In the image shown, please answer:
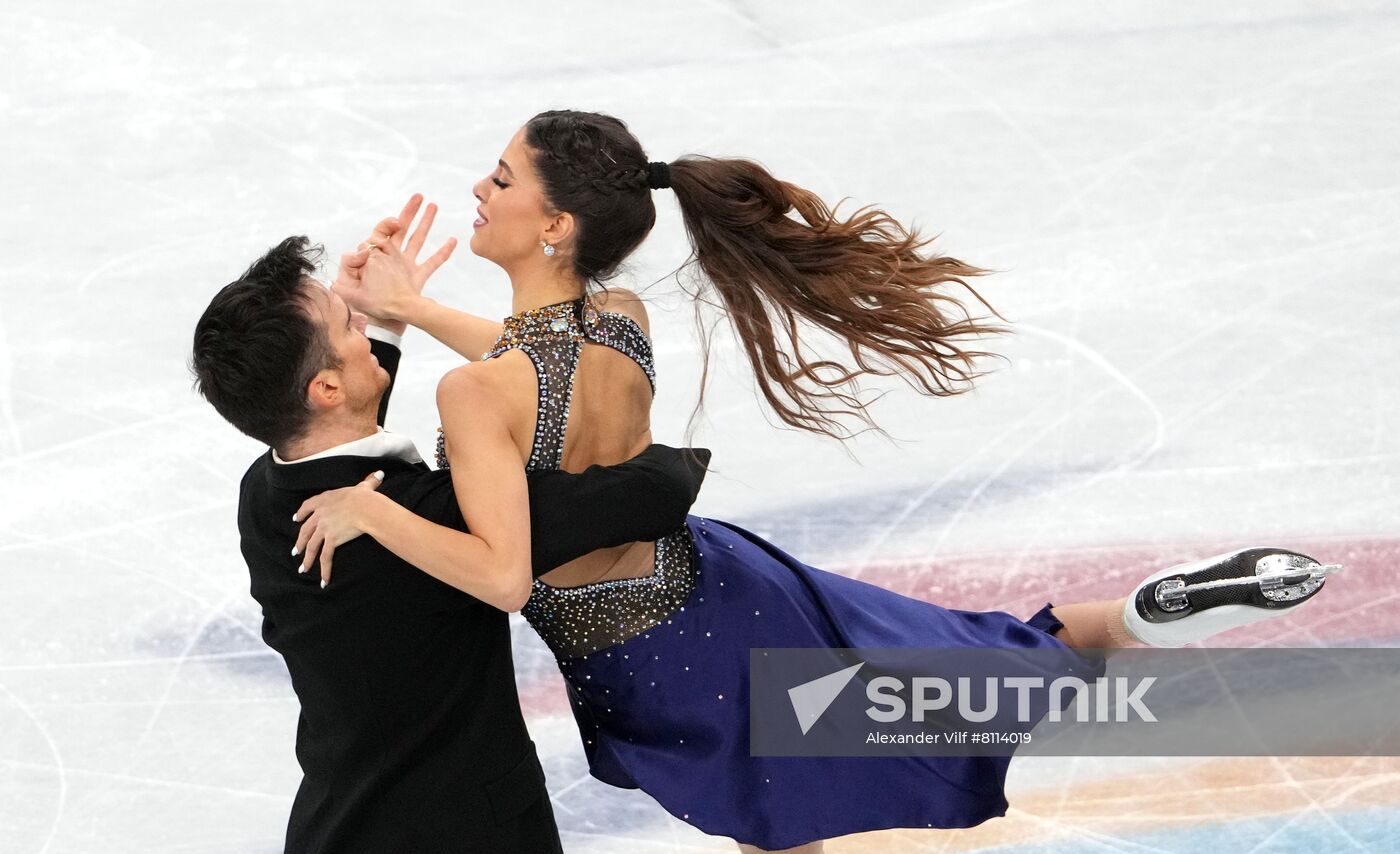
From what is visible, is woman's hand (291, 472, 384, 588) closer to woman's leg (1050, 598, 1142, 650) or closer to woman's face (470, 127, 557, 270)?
woman's face (470, 127, 557, 270)

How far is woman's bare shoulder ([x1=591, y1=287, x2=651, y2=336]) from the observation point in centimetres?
267

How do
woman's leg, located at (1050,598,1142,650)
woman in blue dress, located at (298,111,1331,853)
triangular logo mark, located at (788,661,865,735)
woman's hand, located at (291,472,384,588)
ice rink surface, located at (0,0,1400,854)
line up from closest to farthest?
1. woman's hand, located at (291,472,384,588)
2. woman in blue dress, located at (298,111,1331,853)
3. triangular logo mark, located at (788,661,865,735)
4. woman's leg, located at (1050,598,1142,650)
5. ice rink surface, located at (0,0,1400,854)

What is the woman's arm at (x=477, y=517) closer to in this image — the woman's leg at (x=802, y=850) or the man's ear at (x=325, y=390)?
the man's ear at (x=325, y=390)

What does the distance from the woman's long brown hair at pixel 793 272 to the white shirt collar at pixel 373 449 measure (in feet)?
2.00

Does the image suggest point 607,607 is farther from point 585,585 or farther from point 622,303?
point 622,303

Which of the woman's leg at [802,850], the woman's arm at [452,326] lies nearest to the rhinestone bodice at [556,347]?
the woman's arm at [452,326]

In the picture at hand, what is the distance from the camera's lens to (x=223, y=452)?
448cm

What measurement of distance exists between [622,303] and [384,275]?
19.7 inches

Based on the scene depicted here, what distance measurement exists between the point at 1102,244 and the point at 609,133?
2.94 m

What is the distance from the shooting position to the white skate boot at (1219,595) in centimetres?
292

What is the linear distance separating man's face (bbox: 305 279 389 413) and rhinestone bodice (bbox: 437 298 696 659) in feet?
0.58

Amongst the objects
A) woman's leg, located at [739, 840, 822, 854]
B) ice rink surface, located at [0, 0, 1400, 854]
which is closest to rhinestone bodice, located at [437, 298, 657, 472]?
ice rink surface, located at [0, 0, 1400, 854]

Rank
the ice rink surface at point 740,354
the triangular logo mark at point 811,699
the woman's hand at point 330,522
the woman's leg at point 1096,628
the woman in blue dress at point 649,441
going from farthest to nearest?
the ice rink surface at point 740,354
the woman's leg at point 1096,628
the triangular logo mark at point 811,699
the woman in blue dress at point 649,441
the woman's hand at point 330,522

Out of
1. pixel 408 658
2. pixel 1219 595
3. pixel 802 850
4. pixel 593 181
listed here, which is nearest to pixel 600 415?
pixel 593 181
